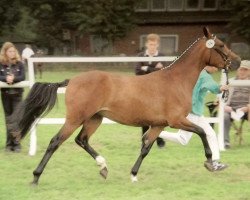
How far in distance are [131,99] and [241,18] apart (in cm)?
3050

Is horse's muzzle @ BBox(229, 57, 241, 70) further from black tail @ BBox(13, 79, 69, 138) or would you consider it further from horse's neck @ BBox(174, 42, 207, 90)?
black tail @ BBox(13, 79, 69, 138)

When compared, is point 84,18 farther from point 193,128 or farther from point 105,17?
point 193,128

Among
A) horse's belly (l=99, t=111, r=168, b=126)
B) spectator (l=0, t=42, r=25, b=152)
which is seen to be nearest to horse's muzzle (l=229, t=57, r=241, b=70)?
horse's belly (l=99, t=111, r=168, b=126)

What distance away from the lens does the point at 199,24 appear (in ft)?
147

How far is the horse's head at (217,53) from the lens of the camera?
23.5ft

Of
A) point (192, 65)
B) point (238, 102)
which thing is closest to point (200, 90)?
point (192, 65)

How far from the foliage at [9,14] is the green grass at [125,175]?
32363 millimetres

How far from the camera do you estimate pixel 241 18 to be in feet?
118

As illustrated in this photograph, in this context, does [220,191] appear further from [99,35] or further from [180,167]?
[99,35]

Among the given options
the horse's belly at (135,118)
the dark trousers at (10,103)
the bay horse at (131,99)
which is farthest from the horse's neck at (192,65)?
the dark trousers at (10,103)

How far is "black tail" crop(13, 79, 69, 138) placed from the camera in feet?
23.7

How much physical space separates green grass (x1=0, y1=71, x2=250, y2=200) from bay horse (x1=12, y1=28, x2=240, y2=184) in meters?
0.31

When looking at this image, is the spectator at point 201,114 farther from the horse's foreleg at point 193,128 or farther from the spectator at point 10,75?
the spectator at point 10,75

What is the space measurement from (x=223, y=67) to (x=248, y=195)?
1823 mm
